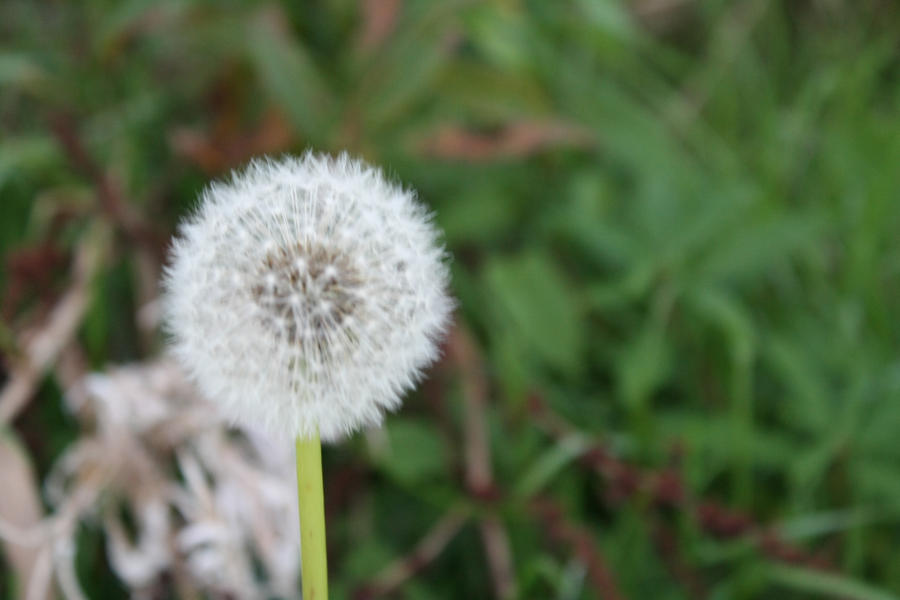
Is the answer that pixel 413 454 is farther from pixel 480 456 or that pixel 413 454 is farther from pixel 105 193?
pixel 105 193

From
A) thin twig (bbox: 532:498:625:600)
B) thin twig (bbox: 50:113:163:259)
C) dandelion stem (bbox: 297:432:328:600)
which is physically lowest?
dandelion stem (bbox: 297:432:328:600)

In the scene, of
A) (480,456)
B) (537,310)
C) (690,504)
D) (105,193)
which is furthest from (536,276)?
(105,193)

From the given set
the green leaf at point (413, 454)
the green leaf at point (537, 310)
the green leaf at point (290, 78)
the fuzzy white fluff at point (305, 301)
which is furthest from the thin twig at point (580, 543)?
the green leaf at point (290, 78)

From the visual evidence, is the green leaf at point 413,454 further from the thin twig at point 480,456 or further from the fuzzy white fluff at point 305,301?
the fuzzy white fluff at point 305,301

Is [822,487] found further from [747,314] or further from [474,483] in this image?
[474,483]

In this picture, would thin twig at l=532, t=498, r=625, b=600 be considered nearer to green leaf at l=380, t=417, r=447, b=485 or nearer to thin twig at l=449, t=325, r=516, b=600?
thin twig at l=449, t=325, r=516, b=600

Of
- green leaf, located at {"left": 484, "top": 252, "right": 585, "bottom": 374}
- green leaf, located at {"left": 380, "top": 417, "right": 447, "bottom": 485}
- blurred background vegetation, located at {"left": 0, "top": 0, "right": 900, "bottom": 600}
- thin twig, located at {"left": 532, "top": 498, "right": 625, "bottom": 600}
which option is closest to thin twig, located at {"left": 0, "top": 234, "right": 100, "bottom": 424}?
blurred background vegetation, located at {"left": 0, "top": 0, "right": 900, "bottom": 600}
